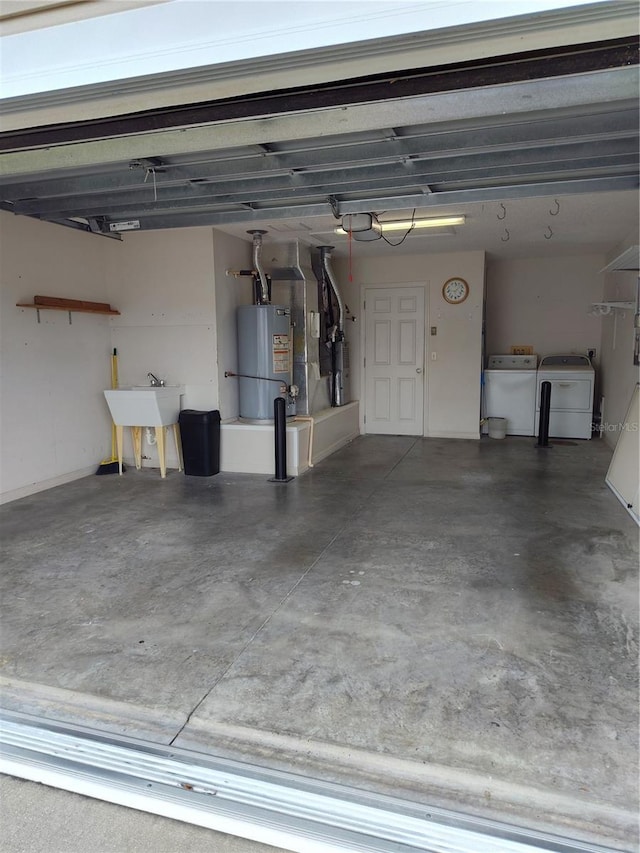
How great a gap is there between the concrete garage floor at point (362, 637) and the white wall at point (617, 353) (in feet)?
6.71

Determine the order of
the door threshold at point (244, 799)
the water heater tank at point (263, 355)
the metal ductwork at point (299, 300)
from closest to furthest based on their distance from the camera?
the door threshold at point (244, 799), the water heater tank at point (263, 355), the metal ductwork at point (299, 300)

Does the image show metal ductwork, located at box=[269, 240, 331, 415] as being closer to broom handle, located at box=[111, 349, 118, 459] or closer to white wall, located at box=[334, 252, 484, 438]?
white wall, located at box=[334, 252, 484, 438]

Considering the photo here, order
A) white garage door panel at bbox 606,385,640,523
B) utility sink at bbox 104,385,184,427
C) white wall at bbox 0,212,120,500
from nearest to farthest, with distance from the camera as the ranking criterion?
white garage door panel at bbox 606,385,640,523
white wall at bbox 0,212,120,500
utility sink at bbox 104,385,184,427

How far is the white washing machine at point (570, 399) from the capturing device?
7.54 metres

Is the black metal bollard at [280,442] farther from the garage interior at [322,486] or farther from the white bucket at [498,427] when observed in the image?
the white bucket at [498,427]

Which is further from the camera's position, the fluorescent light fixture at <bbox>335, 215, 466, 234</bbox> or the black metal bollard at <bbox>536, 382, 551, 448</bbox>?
the black metal bollard at <bbox>536, 382, 551, 448</bbox>

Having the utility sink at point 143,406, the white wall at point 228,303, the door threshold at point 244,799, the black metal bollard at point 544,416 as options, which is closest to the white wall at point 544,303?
the black metal bollard at point 544,416

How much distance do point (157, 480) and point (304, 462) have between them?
5.16ft

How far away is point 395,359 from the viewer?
8234 millimetres

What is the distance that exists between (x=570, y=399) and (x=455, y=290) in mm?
2154

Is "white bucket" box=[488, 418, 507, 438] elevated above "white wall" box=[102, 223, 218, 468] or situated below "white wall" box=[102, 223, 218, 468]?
below

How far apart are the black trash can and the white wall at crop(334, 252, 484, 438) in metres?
3.29

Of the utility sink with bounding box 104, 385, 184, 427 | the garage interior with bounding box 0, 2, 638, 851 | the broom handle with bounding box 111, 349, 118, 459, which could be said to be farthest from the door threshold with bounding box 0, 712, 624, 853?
the broom handle with bounding box 111, 349, 118, 459

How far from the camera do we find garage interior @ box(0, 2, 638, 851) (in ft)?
5.86
